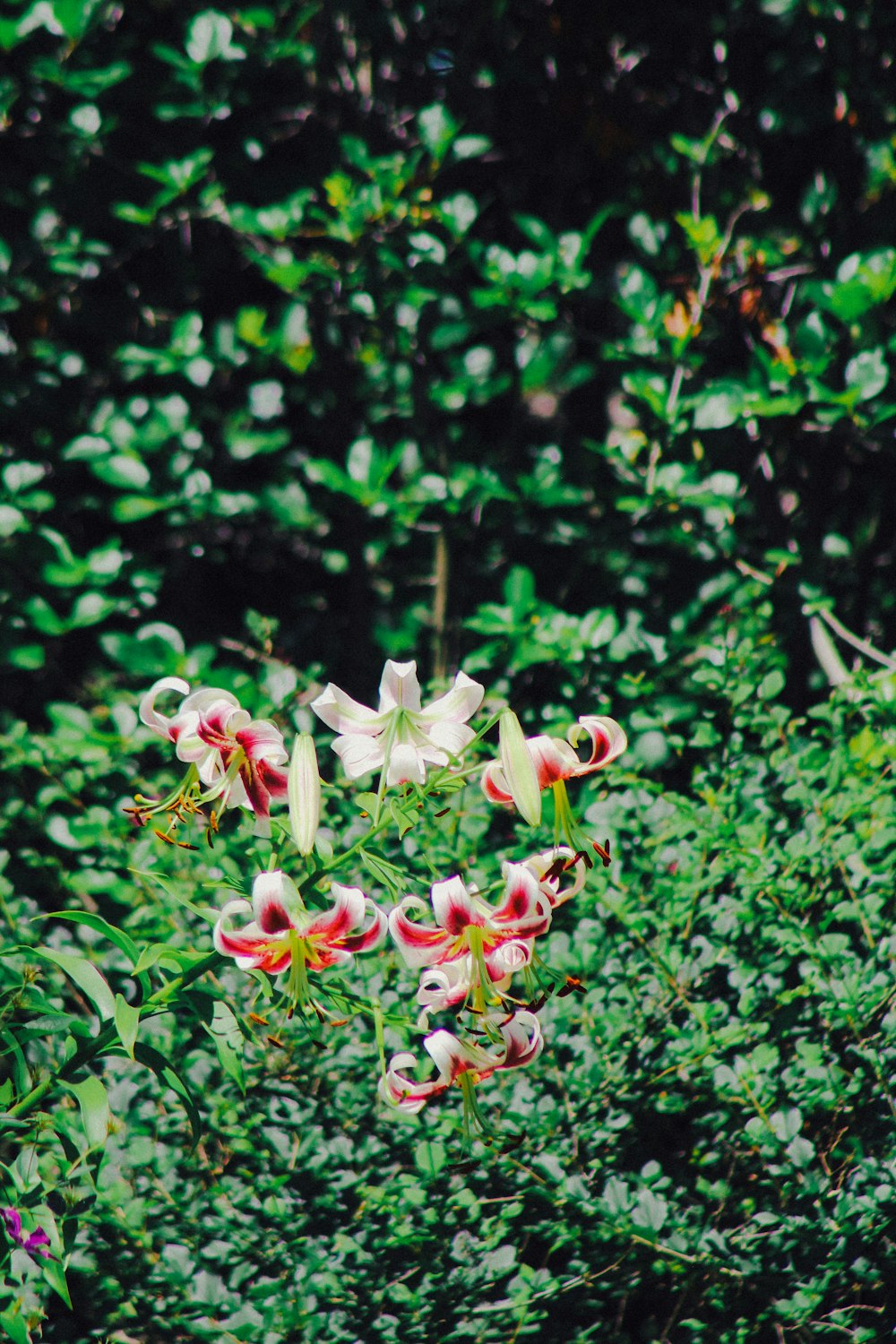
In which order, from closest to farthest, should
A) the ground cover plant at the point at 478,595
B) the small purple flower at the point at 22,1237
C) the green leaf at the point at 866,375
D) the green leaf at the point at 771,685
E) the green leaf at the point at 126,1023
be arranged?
the green leaf at the point at 126,1023, the small purple flower at the point at 22,1237, the ground cover plant at the point at 478,595, the green leaf at the point at 771,685, the green leaf at the point at 866,375

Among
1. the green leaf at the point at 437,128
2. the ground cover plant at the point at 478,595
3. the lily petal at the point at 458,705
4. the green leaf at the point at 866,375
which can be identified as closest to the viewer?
the lily petal at the point at 458,705

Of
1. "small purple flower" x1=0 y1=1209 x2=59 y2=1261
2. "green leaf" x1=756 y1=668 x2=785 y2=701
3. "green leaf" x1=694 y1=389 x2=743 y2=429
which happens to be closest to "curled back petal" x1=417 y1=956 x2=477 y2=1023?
"small purple flower" x1=0 y1=1209 x2=59 y2=1261

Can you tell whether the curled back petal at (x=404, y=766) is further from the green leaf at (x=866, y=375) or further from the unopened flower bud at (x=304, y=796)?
the green leaf at (x=866, y=375)

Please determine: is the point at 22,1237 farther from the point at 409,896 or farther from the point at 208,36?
the point at 208,36

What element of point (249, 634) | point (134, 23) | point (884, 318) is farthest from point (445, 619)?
point (134, 23)

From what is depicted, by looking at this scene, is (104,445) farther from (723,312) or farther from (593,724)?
(593,724)

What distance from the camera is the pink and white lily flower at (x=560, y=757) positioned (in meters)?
0.90

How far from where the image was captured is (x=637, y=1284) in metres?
1.31

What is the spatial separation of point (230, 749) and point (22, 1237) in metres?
0.65

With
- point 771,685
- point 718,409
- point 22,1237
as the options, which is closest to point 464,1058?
point 22,1237

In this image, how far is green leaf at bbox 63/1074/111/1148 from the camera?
82cm

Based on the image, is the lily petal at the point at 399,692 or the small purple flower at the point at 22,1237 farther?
the small purple flower at the point at 22,1237

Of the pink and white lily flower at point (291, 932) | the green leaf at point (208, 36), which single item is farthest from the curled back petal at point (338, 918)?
the green leaf at point (208, 36)

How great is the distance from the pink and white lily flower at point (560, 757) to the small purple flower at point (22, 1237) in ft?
1.91
